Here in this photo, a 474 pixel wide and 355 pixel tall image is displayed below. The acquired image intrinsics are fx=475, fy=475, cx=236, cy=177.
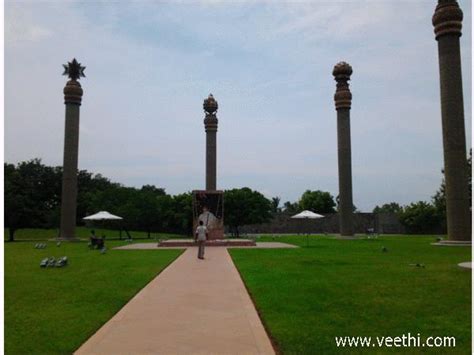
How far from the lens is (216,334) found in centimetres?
607

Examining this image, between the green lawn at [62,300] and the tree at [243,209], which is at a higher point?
the tree at [243,209]

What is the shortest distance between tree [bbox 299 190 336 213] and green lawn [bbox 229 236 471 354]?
201 feet

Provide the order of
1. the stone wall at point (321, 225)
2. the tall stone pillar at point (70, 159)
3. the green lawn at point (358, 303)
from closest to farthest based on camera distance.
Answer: the green lawn at point (358, 303) < the tall stone pillar at point (70, 159) < the stone wall at point (321, 225)

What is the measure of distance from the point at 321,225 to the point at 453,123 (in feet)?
114

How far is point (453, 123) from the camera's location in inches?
1009

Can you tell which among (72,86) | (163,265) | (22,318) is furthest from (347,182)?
(22,318)

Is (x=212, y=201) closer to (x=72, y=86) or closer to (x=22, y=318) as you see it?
(x=72, y=86)

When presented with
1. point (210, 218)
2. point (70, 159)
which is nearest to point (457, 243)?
point (210, 218)

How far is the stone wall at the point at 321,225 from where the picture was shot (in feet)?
193

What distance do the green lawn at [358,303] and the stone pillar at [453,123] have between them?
41.4 ft

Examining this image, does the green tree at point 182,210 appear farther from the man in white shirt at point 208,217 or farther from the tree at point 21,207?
the man in white shirt at point 208,217

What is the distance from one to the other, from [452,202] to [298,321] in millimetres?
21422

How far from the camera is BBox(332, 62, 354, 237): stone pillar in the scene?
124 feet

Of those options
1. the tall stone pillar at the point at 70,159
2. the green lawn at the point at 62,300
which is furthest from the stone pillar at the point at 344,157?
the green lawn at the point at 62,300
